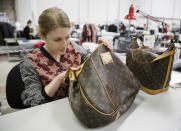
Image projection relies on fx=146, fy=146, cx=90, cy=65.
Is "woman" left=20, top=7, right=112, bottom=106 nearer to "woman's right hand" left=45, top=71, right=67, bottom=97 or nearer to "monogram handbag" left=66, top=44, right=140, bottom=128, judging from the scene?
"woman's right hand" left=45, top=71, right=67, bottom=97

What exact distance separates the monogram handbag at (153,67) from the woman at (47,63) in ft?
0.90

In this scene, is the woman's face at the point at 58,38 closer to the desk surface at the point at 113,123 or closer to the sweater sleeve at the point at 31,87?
the sweater sleeve at the point at 31,87

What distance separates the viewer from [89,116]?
531 mm

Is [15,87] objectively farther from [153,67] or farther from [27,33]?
[27,33]

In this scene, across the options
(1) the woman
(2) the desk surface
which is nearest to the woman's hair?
(1) the woman

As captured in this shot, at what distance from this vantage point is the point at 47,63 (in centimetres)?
94

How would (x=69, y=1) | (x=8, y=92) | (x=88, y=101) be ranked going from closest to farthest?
1. (x=88, y=101)
2. (x=8, y=92)
3. (x=69, y=1)

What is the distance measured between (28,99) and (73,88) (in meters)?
0.35

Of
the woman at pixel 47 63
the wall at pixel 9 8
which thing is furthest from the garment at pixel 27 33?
the woman at pixel 47 63

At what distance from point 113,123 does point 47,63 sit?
1.85ft

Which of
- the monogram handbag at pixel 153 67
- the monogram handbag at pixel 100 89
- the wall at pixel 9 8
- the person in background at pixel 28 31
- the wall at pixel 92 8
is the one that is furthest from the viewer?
the wall at pixel 9 8

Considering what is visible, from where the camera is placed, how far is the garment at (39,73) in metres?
0.81

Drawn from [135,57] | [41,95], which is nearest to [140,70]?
[135,57]

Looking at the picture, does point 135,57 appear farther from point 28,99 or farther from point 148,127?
point 28,99
